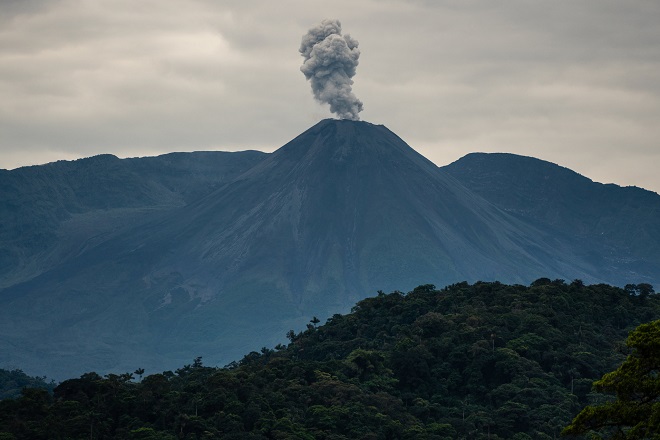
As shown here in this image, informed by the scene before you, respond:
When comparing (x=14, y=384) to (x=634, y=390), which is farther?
(x=14, y=384)

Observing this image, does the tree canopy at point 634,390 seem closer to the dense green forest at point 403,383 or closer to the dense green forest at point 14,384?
the dense green forest at point 403,383

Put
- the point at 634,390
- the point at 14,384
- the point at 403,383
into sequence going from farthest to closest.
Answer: the point at 14,384 → the point at 403,383 → the point at 634,390

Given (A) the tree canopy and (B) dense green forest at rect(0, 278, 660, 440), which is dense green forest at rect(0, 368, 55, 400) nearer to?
(B) dense green forest at rect(0, 278, 660, 440)

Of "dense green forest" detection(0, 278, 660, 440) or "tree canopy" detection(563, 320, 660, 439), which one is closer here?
"tree canopy" detection(563, 320, 660, 439)

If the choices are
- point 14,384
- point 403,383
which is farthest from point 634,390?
point 14,384

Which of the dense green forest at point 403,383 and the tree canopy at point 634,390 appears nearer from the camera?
the tree canopy at point 634,390

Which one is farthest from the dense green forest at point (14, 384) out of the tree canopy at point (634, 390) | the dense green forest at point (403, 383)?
the tree canopy at point (634, 390)

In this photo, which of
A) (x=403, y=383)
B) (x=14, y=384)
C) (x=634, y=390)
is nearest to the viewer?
(x=634, y=390)

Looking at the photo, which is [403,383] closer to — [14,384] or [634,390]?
[634,390]

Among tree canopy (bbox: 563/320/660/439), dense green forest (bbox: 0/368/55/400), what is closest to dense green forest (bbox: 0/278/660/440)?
tree canopy (bbox: 563/320/660/439)
